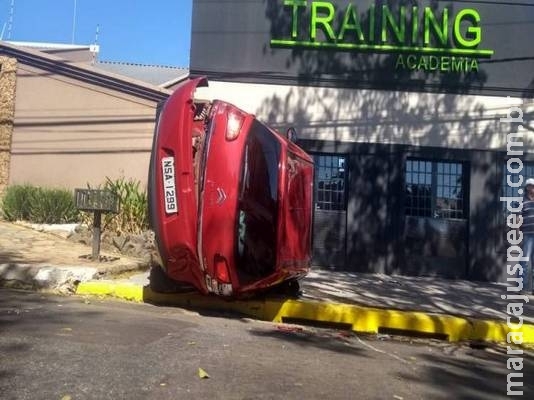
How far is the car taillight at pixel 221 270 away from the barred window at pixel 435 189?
6.89 m

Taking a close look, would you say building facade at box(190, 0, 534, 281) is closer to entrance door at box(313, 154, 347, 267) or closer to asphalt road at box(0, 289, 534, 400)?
entrance door at box(313, 154, 347, 267)

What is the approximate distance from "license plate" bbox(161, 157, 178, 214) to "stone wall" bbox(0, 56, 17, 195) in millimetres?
8730

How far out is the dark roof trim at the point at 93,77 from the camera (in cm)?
1315

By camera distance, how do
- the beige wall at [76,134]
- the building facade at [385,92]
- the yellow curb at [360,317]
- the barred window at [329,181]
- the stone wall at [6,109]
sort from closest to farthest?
the yellow curb at [360,317], the building facade at [385,92], the barred window at [329,181], the beige wall at [76,134], the stone wall at [6,109]

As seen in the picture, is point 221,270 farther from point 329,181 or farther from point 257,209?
point 329,181

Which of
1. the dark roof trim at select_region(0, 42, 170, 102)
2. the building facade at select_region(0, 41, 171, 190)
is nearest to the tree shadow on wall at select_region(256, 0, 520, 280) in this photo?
the dark roof trim at select_region(0, 42, 170, 102)

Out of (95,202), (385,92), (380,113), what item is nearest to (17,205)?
(95,202)

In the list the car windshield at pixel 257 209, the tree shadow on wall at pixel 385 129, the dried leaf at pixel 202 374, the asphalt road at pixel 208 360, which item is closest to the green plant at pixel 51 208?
the tree shadow on wall at pixel 385 129

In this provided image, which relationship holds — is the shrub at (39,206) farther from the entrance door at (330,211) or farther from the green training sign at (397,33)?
the green training sign at (397,33)

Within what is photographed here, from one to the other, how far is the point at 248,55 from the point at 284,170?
645 centimetres

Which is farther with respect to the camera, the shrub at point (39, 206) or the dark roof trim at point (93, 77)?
the dark roof trim at point (93, 77)

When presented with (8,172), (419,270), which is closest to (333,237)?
(419,270)

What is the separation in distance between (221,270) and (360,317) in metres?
1.79

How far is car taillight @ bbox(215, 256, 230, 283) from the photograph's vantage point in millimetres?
5734
